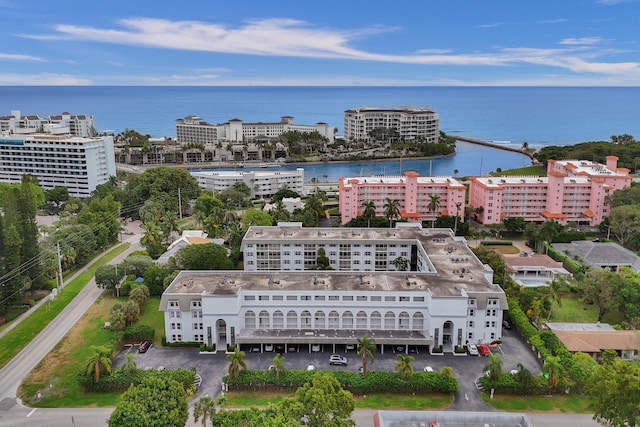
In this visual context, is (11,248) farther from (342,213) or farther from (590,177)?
(590,177)

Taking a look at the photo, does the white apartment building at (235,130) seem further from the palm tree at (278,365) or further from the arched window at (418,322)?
the palm tree at (278,365)

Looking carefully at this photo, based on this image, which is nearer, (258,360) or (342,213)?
(258,360)

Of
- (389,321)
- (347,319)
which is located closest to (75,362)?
(347,319)

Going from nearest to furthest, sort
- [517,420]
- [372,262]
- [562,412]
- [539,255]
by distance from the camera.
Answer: [517,420] → [562,412] → [372,262] → [539,255]

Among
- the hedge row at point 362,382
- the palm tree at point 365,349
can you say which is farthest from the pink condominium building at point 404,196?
the hedge row at point 362,382

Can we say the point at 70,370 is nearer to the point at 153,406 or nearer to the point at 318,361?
the point at 153,406

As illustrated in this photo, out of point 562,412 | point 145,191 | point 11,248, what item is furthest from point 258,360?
point 145,191

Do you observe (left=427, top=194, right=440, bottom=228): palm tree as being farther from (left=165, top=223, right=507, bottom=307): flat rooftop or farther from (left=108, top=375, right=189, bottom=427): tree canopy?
(left=108, top=375, right=189, bottom=427): tree canopy

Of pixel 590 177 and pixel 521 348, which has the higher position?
pixel 590 177
